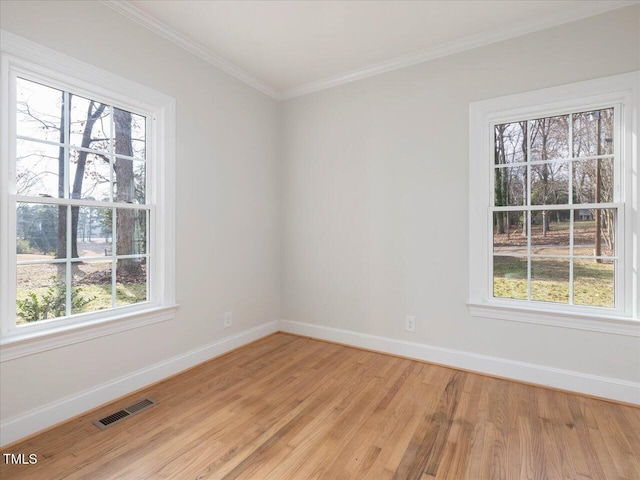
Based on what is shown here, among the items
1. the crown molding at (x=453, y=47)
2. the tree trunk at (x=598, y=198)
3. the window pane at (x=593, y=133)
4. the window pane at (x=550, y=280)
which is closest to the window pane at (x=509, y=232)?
the window pane at (x=550, y=280)

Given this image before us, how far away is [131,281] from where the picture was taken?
2553 mm

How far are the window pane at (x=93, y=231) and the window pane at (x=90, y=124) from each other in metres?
0.45

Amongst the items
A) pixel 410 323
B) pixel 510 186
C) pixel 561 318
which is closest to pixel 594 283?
pixel 561 318

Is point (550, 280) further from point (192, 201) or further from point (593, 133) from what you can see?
point (192, 201)

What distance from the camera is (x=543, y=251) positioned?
264cm

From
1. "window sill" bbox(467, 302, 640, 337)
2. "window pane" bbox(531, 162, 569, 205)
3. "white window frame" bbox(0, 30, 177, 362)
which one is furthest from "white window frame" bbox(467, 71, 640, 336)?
"white window frame" bbox(0, 30, 177, 362)

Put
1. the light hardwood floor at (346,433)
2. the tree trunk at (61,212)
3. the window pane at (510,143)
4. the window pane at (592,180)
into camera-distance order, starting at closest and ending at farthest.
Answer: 1. the light hardwood floor at (346,433)
2. the tree trunk at (61,212)
3. the window pane at (592,180)
4. the window pane at (510,143)

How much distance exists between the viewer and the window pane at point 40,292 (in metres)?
1.96

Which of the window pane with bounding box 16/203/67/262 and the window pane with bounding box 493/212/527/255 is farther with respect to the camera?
the window pane with bounding box 493/212/527/255

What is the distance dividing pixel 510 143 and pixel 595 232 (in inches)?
37.2

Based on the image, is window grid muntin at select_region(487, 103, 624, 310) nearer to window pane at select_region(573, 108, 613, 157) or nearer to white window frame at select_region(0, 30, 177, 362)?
window pane at select_region(573, 108, 613, 157)

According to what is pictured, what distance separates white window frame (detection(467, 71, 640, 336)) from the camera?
7.55 feet

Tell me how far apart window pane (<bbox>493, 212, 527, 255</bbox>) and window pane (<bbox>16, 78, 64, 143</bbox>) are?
3.35 metres

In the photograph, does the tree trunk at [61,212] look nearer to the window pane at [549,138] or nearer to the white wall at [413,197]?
the white wall at [413,197]
